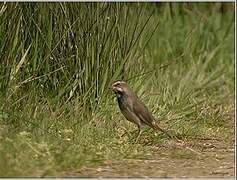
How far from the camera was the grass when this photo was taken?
21.3ft

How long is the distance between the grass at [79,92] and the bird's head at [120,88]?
30cm

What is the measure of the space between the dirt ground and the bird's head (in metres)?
0.71

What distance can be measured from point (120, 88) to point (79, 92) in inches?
23.9

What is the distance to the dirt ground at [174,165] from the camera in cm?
635

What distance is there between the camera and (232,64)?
1241 centimetres

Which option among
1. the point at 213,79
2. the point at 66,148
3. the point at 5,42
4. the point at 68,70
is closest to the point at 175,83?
the point at 213,79

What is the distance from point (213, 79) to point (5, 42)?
14.0ft

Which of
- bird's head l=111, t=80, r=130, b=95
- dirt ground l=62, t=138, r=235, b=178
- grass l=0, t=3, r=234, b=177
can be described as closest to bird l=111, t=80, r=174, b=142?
bird's head l=111, t=80, r=130, b=95

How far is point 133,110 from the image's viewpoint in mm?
7801

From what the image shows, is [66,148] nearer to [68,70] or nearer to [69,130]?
[69,130]

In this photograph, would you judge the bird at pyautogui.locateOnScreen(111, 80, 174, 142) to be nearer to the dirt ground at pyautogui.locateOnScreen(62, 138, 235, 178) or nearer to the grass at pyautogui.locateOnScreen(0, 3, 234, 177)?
the grass at pyautogui.locateOnScreen(0, 3, 234, 177)

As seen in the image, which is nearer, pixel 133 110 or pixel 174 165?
pixel 174 165

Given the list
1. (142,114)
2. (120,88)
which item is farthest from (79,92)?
(142,114)

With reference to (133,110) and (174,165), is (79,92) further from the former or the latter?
(174,165)
